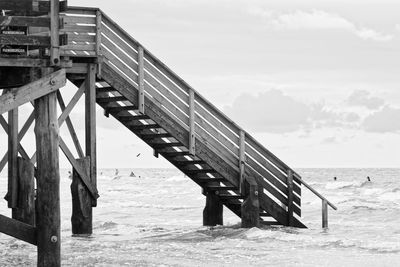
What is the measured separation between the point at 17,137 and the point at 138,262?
5.16 metres

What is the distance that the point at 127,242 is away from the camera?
17.5m

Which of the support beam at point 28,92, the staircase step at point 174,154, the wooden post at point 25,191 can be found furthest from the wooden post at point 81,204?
the support beam at point 28,92

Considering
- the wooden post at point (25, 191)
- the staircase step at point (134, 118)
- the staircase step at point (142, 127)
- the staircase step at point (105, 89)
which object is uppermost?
the staircase step at point (105, 89)

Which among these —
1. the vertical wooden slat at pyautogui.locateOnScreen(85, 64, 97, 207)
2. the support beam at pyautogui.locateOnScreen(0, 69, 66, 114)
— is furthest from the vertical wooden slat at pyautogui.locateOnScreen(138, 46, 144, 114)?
the support beam at pyautogui.locateOnScreen(0, 69, 66, 114)

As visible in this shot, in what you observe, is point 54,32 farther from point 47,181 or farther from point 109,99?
point 109,99

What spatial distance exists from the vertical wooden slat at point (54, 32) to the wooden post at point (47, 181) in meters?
0.26

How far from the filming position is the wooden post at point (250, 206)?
1872 centimetres

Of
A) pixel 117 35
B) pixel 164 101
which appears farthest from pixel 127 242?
pixel 117 35

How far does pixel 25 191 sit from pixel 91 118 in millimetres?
2156

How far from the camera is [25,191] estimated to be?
17.9 metres

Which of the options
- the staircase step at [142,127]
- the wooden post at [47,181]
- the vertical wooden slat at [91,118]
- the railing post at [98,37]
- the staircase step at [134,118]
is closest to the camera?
the wooden post at [47,181]

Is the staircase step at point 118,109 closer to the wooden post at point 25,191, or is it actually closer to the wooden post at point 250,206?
the wooden post at point 25,191

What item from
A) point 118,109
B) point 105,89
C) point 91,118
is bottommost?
point 91,118

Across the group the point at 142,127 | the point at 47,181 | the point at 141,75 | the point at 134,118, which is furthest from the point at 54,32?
the point at 142,127
